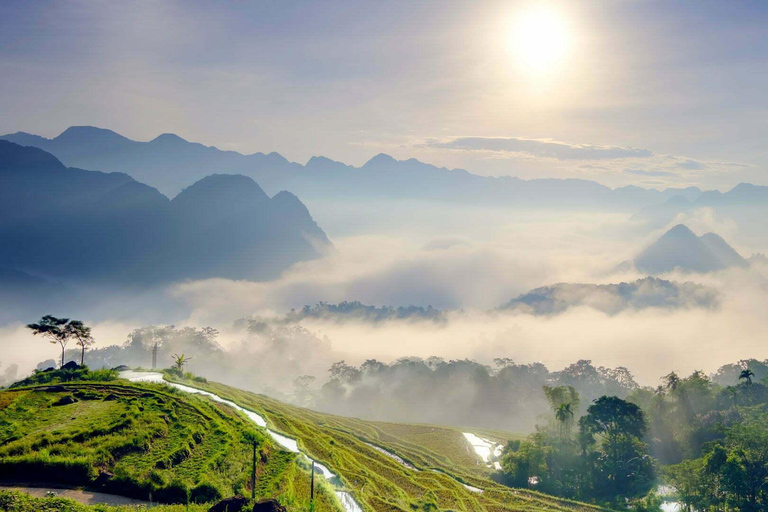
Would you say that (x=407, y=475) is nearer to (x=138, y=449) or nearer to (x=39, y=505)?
(x=138, y=449)

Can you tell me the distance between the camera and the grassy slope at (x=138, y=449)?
31.2 meters

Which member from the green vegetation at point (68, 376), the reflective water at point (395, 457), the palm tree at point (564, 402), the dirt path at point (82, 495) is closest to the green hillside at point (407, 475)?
the reflective water at point (395, 457)

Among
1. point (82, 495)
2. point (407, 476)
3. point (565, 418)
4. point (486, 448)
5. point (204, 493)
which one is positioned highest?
point (565, 418)

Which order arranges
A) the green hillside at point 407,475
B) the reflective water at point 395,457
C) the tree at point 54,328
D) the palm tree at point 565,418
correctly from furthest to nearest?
the palm tree at point 565,418
the tree at point 54,328
the reflective water at point 395,457
the green hillside at point 407,475

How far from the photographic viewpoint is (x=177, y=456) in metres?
35.6

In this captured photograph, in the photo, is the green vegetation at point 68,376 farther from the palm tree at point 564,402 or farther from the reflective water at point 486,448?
the palm tree at point 564,402

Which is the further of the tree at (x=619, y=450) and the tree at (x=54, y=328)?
the tree at (x=54, y=328)

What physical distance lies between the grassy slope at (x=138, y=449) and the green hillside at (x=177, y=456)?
70 millimetres

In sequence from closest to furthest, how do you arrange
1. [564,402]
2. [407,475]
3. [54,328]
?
[407,475] < [54,328] < [564,402]

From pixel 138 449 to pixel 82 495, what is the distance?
5.66 m

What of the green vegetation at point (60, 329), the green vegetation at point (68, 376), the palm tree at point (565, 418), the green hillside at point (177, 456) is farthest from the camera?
the palm tree at point (565, 418)

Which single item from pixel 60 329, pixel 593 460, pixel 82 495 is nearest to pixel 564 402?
pixel 593 460

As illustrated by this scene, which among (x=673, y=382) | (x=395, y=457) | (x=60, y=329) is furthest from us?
(x=673, y=382)

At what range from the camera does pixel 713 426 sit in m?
79.1
